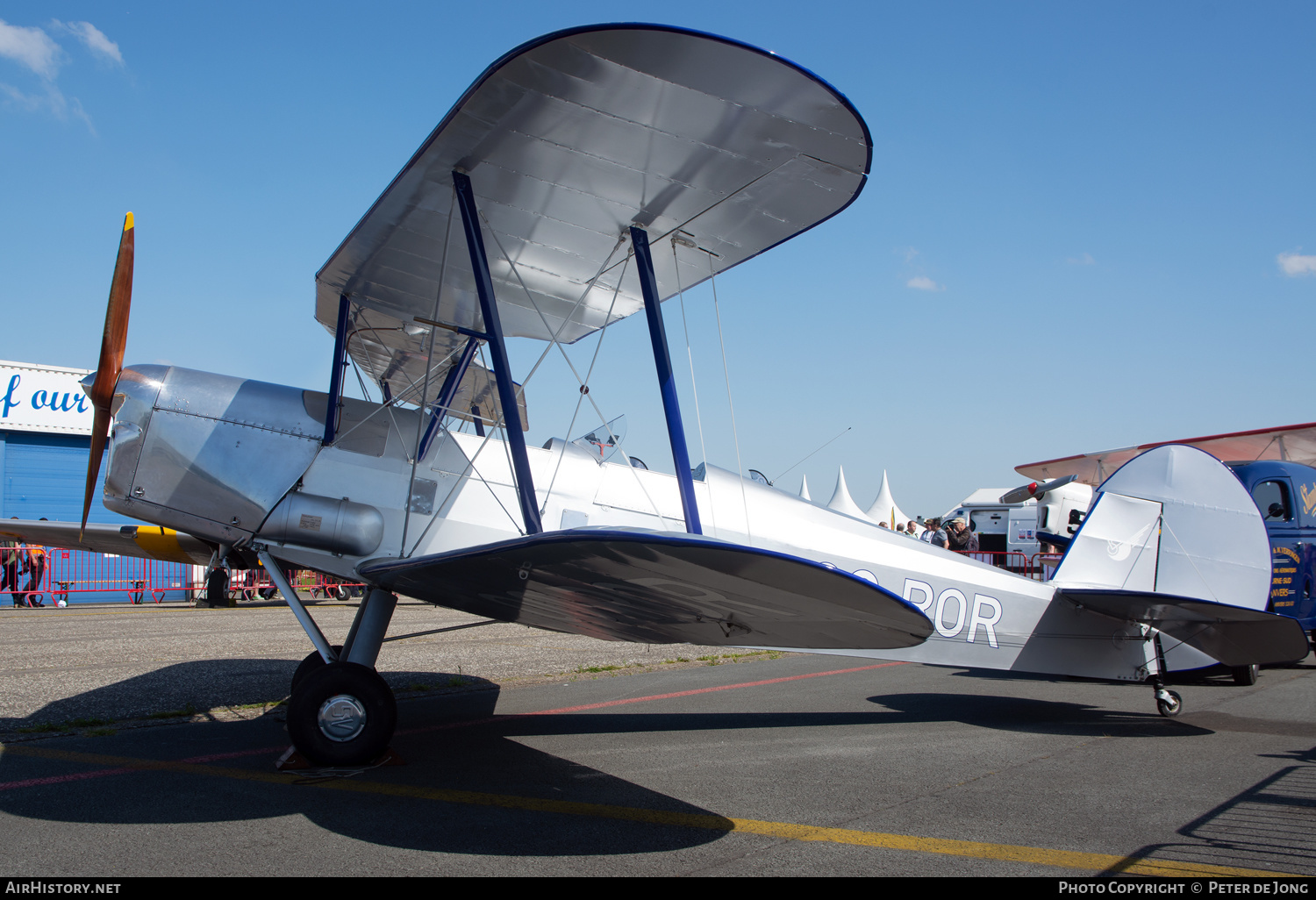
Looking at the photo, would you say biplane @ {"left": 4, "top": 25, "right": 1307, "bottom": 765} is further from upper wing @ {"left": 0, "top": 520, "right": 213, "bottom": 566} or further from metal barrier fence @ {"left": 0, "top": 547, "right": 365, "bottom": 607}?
metal barrier fence @ {"left": 0, "top": 547, "right": 365, "bottom": 607}

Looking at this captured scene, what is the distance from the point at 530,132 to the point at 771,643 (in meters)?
2.99

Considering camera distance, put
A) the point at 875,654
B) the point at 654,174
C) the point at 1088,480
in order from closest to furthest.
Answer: the point at 654,174 → the point at 875,654 → the point at 1088,480

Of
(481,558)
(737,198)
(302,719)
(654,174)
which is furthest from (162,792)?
(737,198)

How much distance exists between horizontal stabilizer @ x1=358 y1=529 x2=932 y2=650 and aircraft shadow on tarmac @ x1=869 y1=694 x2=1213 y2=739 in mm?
2596

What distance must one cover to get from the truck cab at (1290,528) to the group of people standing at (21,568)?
74.7 ft

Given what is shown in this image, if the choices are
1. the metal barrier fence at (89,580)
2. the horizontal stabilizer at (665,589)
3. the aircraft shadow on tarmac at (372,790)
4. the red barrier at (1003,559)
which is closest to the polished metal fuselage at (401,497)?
the horizontal stabilizer at (665,589)

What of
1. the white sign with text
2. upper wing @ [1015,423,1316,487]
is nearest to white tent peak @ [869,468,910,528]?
upper wing @ [1015,423,1316,487]

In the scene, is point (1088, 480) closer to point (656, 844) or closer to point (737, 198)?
point (737, 198)

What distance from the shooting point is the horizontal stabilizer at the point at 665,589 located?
111 inches

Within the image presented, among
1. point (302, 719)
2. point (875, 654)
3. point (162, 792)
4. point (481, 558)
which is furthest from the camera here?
point (875, 654)

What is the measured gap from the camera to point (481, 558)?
3.40 m

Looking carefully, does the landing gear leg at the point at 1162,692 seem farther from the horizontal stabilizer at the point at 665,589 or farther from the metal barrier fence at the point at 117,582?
the metal barrier fence at the point at 117,582

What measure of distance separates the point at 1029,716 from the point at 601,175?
521 centimetres

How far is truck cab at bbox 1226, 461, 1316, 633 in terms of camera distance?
9.19 metres
